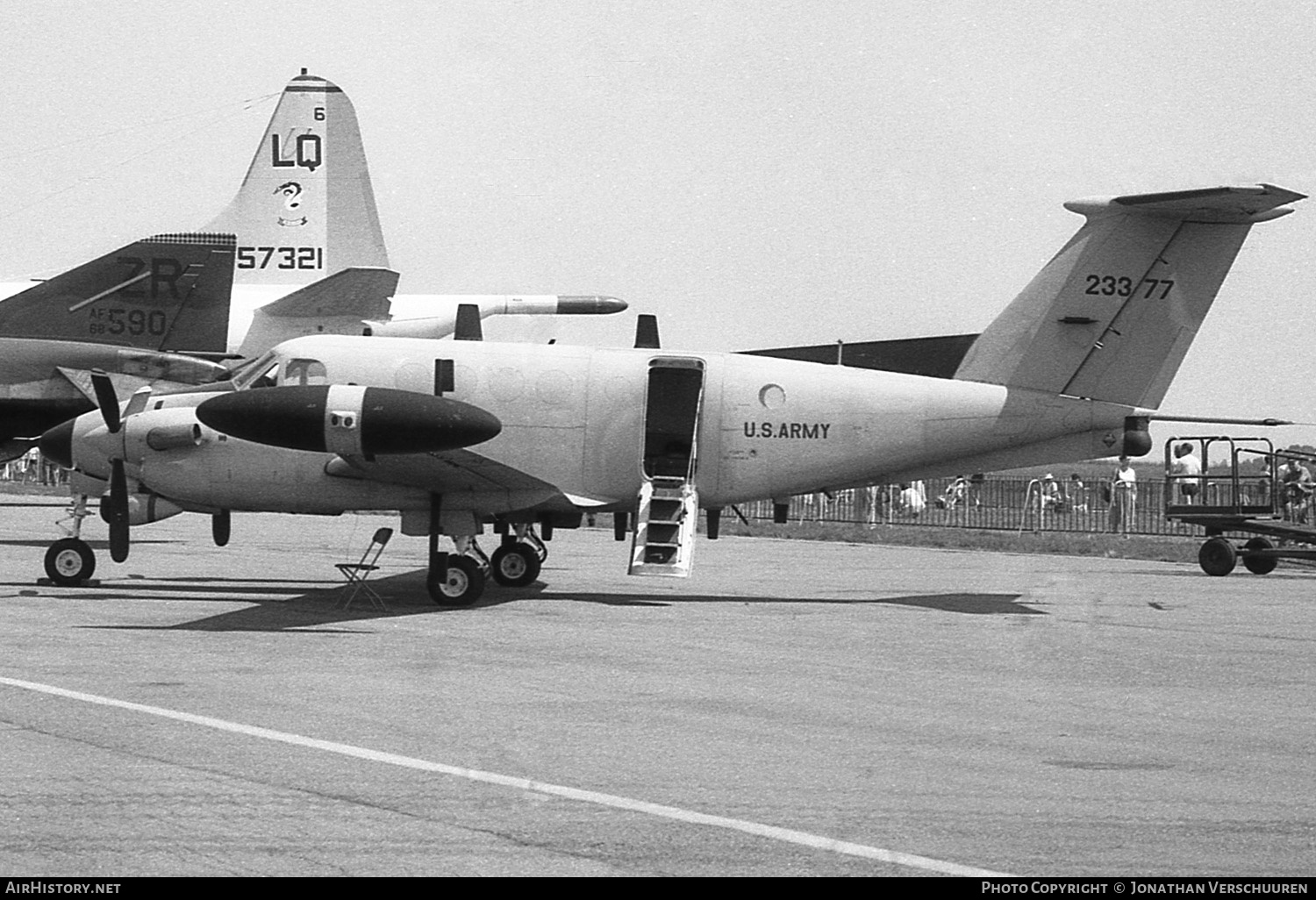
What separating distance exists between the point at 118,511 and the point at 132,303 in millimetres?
11186

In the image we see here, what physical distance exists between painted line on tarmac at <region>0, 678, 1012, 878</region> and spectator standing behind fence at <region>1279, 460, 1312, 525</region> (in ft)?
77.5

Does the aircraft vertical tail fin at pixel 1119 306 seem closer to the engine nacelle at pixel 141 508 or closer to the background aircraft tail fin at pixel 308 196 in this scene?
the engine nacelle at pixel 141 508

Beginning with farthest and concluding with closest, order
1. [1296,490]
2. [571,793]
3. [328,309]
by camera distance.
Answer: [328,309] → [1296,490] → [571,793]

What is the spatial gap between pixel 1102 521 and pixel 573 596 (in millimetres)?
26127

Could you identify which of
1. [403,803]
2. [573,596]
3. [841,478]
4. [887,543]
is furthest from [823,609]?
[887,543]

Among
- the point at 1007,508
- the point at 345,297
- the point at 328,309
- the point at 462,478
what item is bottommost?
the point at 462,478

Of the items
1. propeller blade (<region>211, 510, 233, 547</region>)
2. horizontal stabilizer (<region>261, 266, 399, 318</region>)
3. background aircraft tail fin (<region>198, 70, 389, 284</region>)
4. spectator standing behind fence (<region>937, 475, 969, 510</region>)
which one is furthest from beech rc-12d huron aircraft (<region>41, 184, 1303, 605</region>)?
spectator standing behind fence (<region>937, 475, 969, 510</region>)

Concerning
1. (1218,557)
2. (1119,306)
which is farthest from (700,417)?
(1218,557)

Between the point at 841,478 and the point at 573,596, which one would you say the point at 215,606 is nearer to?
the point at 573,596

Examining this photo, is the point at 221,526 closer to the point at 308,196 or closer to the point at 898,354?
the point at 898,354

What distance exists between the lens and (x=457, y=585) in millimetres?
18312

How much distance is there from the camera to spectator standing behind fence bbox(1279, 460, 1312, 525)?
30.8 metres

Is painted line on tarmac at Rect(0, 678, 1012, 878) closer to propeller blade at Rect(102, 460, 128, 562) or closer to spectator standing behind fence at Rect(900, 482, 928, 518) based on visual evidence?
propeller blade at Rect(102, 460, 128, 562)

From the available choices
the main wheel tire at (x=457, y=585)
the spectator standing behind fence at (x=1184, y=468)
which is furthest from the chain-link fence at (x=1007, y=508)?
the main wheel tire at (x=457, y=585)
